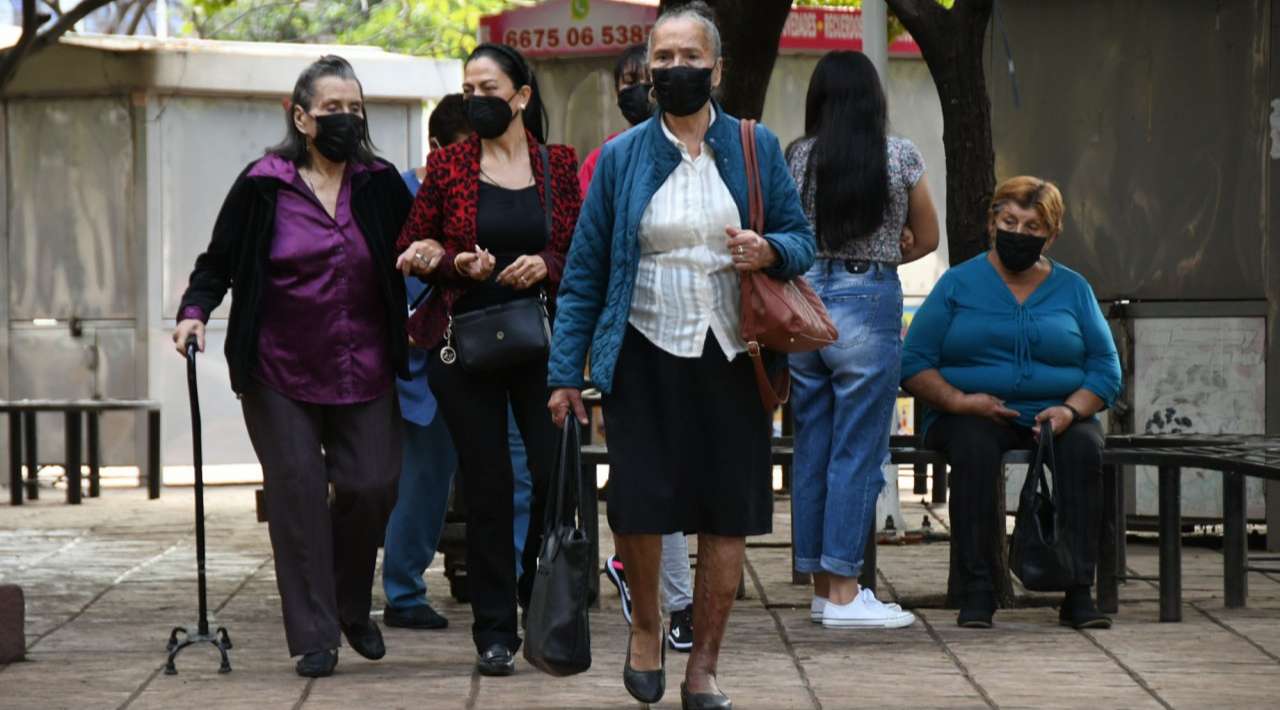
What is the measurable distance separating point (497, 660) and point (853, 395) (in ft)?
5.69

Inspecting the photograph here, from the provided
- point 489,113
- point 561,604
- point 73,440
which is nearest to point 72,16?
point 73,440

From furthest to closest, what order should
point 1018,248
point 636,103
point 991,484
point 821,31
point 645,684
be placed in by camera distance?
point 821,31
point 1018,248
point 991,484
point 636,103
point 645,684

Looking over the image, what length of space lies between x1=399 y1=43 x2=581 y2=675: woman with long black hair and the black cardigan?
0.16 meters

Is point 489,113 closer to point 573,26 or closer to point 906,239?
point 906,239

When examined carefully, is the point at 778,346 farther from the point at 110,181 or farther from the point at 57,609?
the point at 110,181

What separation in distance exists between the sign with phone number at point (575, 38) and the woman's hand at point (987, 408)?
7366 mm

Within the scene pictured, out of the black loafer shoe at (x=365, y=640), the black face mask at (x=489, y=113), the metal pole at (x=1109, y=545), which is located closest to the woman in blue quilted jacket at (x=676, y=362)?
the black face mask at (x=489, y=113)

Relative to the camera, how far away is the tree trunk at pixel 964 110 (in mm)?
9008

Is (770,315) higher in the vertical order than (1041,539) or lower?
higher

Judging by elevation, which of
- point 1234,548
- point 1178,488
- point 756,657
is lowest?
point 756,657

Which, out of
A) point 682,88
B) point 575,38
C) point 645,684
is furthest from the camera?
point 575,38

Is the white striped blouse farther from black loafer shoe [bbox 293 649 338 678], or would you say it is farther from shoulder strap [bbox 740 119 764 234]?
black loafer shoe [bbox 293 649 338 678]

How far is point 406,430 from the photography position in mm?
8375

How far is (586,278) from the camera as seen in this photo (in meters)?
6.36
